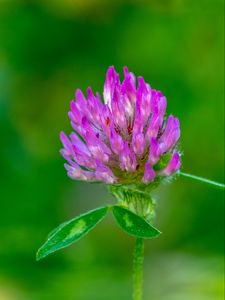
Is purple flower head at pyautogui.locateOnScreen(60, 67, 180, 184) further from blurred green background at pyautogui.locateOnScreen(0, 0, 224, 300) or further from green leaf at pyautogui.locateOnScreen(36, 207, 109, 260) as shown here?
blurred green background at pyautogui.locateOnScreen(0, 0, 224, 300)

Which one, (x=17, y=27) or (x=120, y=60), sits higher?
(x=17, y=27)

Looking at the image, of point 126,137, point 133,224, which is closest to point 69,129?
point 126,137

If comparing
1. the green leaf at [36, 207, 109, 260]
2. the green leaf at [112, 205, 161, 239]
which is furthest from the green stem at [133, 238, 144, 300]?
the green leaf at [36, 207, 109, 260]

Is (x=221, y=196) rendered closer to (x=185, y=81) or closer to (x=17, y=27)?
(x=185, y=81)

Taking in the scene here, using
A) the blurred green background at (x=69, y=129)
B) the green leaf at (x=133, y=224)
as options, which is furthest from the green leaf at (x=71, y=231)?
the blurred green background at (x=69, y=129)

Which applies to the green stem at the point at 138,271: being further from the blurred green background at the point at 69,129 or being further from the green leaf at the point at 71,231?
the blurred green background at the point at 69,129

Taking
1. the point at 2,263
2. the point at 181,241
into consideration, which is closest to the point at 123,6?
the point at 181,241

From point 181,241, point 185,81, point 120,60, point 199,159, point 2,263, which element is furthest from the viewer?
point 120,60
